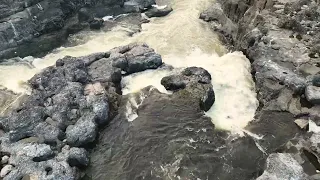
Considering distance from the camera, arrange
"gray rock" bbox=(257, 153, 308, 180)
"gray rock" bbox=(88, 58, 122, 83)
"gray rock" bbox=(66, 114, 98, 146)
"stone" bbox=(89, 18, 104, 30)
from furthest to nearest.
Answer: "stone" bbox=(89, 18, 104, 30) < "gray rock" bbox=(88, 58, 122, 83) < "gray rock" bbox=(66, 114, 98, 146) < "gray rock" bbox=(257, 153, 308, 180)

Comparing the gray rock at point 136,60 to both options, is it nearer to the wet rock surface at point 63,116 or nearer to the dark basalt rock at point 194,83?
the wet rock surface at point 63,116

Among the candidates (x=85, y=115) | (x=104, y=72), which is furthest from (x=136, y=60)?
(x=85, y=115)

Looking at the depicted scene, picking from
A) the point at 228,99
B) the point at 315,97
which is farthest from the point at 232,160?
the point at 315,97

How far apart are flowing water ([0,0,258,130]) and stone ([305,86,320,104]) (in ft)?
8.14

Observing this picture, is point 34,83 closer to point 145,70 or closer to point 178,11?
point 145,70

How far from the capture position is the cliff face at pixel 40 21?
2334 centimetres

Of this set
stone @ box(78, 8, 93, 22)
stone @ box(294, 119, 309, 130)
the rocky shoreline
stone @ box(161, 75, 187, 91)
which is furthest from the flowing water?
stone @ box(294, 119, 309, 130)

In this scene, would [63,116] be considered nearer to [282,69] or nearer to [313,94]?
[282,69]

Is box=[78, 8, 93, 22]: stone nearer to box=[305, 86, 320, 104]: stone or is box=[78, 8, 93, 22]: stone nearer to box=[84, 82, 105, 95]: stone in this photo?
box=[84, 82, 105, 95]: stone

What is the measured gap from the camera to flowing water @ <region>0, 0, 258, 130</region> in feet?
58.9

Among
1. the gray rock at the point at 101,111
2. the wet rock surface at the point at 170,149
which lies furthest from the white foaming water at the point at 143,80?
the gray rock at the point at 101,111

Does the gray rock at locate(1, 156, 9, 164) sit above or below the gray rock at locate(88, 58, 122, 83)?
below

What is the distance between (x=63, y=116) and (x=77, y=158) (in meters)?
2.90

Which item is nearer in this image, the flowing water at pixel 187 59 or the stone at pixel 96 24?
the flowing water at pixel 187 59
